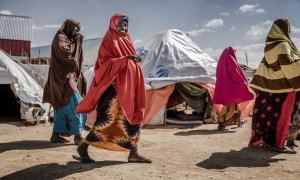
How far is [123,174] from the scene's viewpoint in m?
3.76

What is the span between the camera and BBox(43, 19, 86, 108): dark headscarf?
554 cm

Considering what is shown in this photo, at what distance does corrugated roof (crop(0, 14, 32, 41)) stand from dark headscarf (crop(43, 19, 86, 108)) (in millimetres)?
19382

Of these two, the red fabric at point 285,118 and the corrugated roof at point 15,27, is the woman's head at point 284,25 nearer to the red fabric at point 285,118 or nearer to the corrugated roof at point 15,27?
the red fabric at point 285,118

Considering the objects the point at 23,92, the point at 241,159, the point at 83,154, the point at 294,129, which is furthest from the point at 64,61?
the point at 23,92

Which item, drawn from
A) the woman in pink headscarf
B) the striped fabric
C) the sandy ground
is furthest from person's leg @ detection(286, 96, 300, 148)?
the woman in pink headscarf

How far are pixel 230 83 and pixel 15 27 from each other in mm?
19564

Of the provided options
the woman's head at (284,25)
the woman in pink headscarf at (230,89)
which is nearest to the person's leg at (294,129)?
the woman's head at (284,25)

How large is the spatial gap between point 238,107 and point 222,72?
86 cm

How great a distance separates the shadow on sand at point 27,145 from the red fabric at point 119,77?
1.61 m

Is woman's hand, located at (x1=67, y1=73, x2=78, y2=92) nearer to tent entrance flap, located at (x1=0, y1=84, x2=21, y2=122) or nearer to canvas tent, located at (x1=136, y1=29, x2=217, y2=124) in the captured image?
canvas tent, located at (x1=136, y1=29, x2=217, y2=124)

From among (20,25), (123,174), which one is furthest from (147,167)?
(20,25)

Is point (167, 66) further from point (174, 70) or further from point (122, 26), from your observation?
point (122, 26)

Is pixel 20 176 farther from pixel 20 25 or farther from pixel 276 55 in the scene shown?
pixel 20 25

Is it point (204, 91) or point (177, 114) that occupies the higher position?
point (204, 91)
